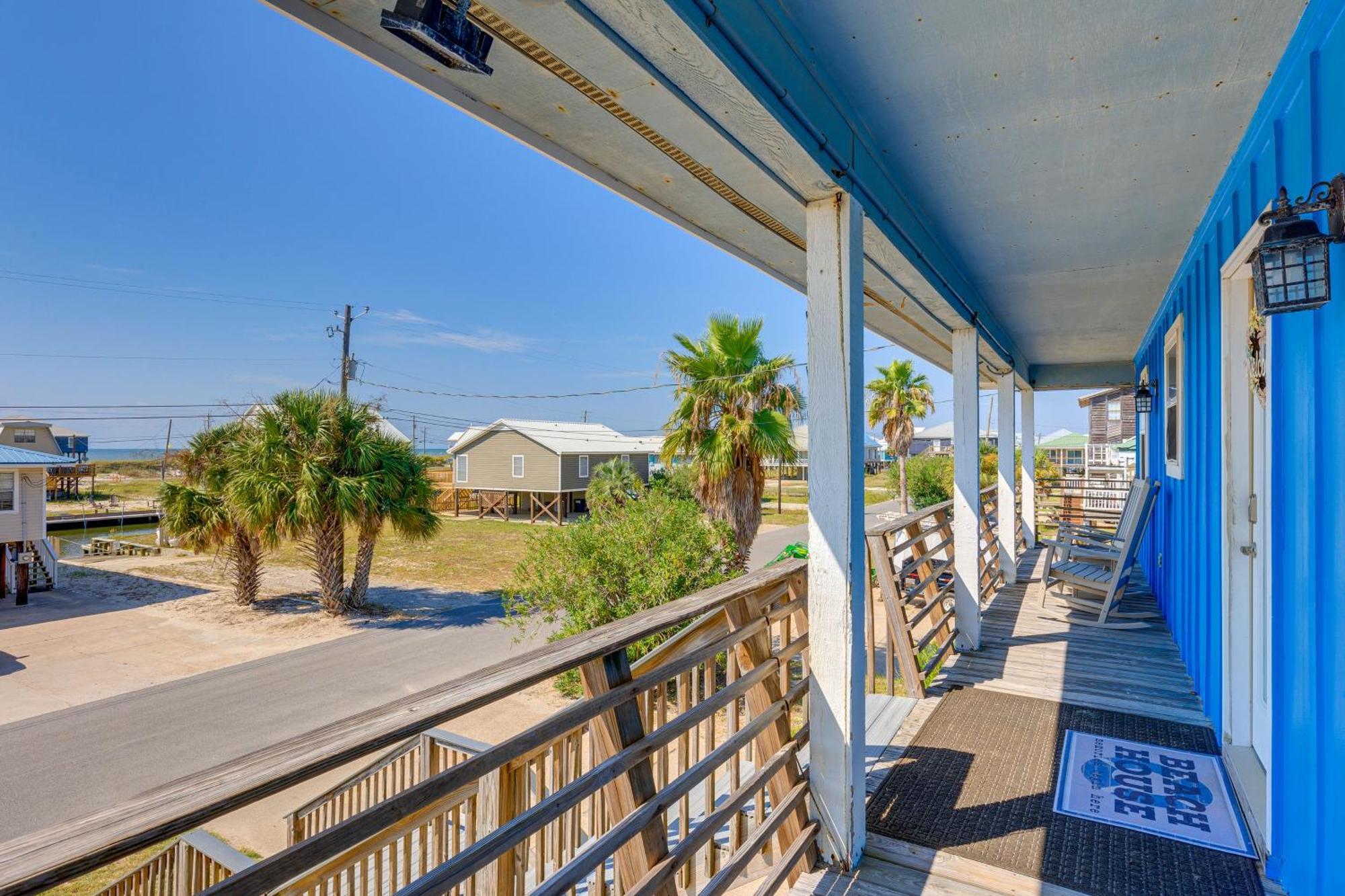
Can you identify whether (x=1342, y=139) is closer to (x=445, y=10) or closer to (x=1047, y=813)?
(x=445, y=10)

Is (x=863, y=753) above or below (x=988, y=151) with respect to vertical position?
below

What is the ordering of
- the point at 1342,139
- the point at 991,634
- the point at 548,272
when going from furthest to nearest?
the point at 548,272 → the point at 991,634 → the point at 1342,139

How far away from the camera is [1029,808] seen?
2301 millimetres

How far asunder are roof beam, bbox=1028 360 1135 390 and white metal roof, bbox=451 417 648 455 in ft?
51.4

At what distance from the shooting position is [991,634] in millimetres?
4508

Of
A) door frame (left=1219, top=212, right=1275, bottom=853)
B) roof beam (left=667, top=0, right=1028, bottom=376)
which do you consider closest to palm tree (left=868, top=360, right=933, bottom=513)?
door frame (left=1219, top=212, right=1275, bottom=853)

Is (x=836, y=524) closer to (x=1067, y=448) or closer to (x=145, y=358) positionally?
(x=1067, y=448)

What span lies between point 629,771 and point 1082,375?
8834mm

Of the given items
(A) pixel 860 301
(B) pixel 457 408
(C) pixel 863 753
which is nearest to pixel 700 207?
(A) pixel 860 301

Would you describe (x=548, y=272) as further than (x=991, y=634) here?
Yes

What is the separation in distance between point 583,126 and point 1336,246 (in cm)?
181

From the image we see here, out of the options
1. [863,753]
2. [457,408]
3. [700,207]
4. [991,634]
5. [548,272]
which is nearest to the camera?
[863,753]

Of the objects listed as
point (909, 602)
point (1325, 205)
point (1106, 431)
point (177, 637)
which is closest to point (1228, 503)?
point (1325, 205)

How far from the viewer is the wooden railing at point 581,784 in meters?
0.69
